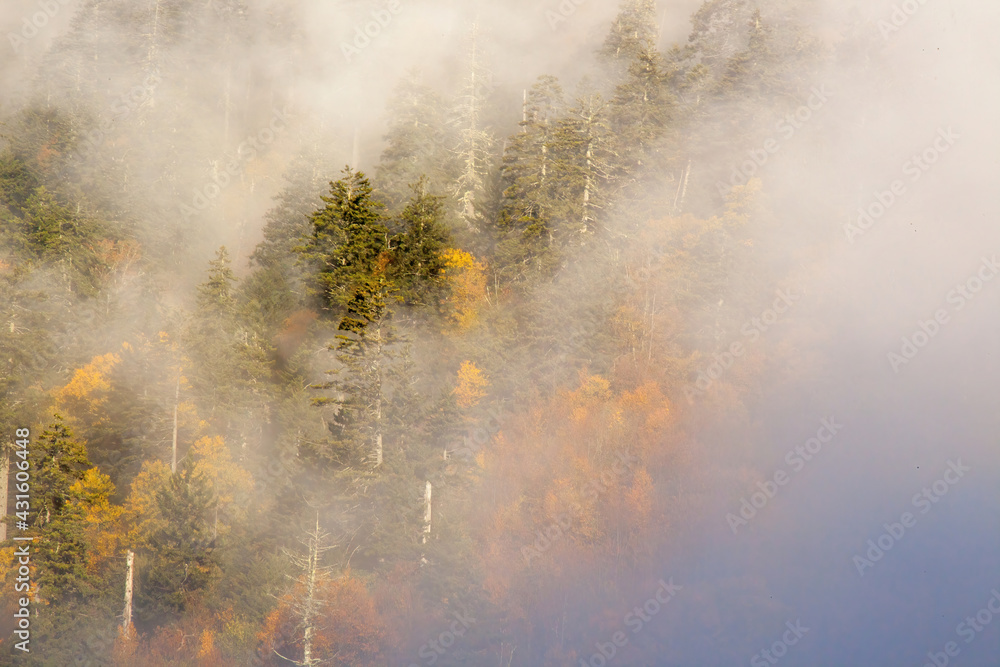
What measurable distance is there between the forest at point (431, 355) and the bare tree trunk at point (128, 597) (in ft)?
0.46

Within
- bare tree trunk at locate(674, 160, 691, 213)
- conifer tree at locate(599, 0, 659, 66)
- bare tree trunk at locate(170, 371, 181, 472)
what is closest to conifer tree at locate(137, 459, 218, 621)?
bare tree trunk at locate(170, 371, 181, 472)

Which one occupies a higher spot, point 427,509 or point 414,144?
point 414,144

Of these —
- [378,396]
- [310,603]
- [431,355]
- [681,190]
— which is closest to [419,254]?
[431,355]

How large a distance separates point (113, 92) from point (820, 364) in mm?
53049

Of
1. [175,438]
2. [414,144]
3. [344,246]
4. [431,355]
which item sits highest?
[414,144]

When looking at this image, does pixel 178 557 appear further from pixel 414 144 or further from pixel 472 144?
pixel 472 144

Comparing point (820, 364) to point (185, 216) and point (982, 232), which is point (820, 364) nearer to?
point (982, 232)

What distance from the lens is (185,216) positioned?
60688 millimetres

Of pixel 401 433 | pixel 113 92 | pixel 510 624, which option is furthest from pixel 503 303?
pixel 113 92

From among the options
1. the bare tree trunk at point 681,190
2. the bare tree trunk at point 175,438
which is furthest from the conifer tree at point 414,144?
the bare tree trunk at point 175,438

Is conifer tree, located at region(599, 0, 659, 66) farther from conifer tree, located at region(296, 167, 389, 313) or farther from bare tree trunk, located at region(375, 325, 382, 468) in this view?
bare tree trunk, located at region(375, 325, 382, 468)

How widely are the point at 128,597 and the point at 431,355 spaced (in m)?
18.1

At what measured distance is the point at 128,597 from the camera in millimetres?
40125

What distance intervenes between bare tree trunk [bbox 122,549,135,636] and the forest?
140 mm
